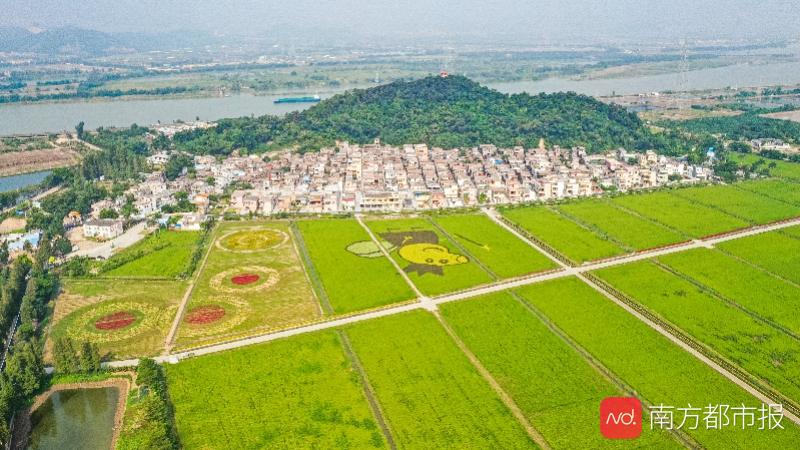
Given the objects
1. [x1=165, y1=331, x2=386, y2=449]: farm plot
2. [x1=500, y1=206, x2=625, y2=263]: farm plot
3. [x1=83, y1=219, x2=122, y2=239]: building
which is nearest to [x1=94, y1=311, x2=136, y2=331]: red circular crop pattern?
[x1=165, y1=331, x2=386, y2=449]: farm plot

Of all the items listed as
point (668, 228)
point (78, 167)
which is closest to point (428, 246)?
point (668, 228)

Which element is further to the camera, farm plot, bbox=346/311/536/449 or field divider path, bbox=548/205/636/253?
field divider path, bbox=548/205/636/253

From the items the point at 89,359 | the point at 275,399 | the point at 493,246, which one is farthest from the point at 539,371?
the point at 89,359

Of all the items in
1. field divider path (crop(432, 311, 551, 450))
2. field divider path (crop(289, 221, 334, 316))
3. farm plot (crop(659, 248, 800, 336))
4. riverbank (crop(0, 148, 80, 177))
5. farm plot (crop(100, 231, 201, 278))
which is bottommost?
field divider path (crop(432, 311, 551, 450))

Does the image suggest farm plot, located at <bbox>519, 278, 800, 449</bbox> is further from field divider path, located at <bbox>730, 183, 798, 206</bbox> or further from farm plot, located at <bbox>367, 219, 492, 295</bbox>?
field divider path, located at <bbox>730, 183, 798, 206</bbox>

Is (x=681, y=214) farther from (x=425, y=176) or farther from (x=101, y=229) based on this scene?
(x=101, y=229)

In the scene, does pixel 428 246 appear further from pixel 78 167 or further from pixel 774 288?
pixel 78 167
